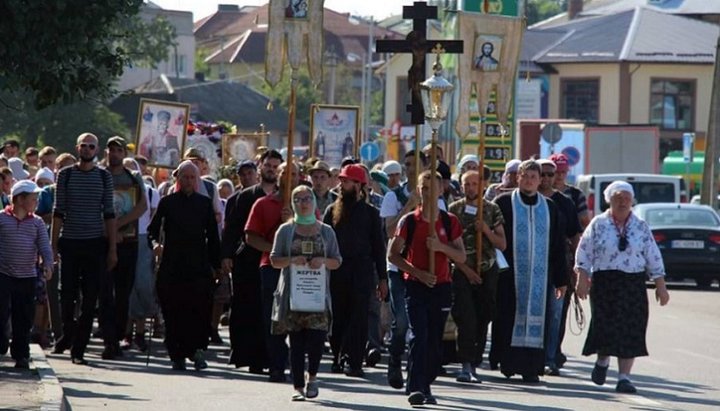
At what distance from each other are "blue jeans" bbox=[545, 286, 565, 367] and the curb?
4323 millimetres

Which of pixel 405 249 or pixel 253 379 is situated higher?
pixel 405 249

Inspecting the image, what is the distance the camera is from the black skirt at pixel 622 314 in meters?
15.2

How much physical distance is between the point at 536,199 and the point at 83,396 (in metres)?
4.50

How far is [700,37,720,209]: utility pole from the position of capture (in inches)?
1721

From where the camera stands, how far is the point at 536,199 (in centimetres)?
1634

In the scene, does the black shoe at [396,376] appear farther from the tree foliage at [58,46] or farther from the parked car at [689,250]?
the parked car at [689,250]

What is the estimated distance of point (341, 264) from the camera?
16141 millimetres

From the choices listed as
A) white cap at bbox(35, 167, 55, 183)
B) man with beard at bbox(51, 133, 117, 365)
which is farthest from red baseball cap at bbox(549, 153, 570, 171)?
white cap at bbox(35, 167, 55, 183)

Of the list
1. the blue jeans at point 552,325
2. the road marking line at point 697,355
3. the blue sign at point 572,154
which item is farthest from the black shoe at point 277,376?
the blue sign at point 572,154

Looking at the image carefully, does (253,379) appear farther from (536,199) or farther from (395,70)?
(395,70)

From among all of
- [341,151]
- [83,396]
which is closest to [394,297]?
[83,396]

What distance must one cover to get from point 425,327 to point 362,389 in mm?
1321

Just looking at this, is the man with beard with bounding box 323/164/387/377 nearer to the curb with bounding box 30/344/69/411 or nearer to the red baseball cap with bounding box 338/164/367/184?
the red baseball cap with bounding box 338/164/367/184

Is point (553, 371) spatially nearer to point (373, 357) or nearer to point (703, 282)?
point (373, 357)
